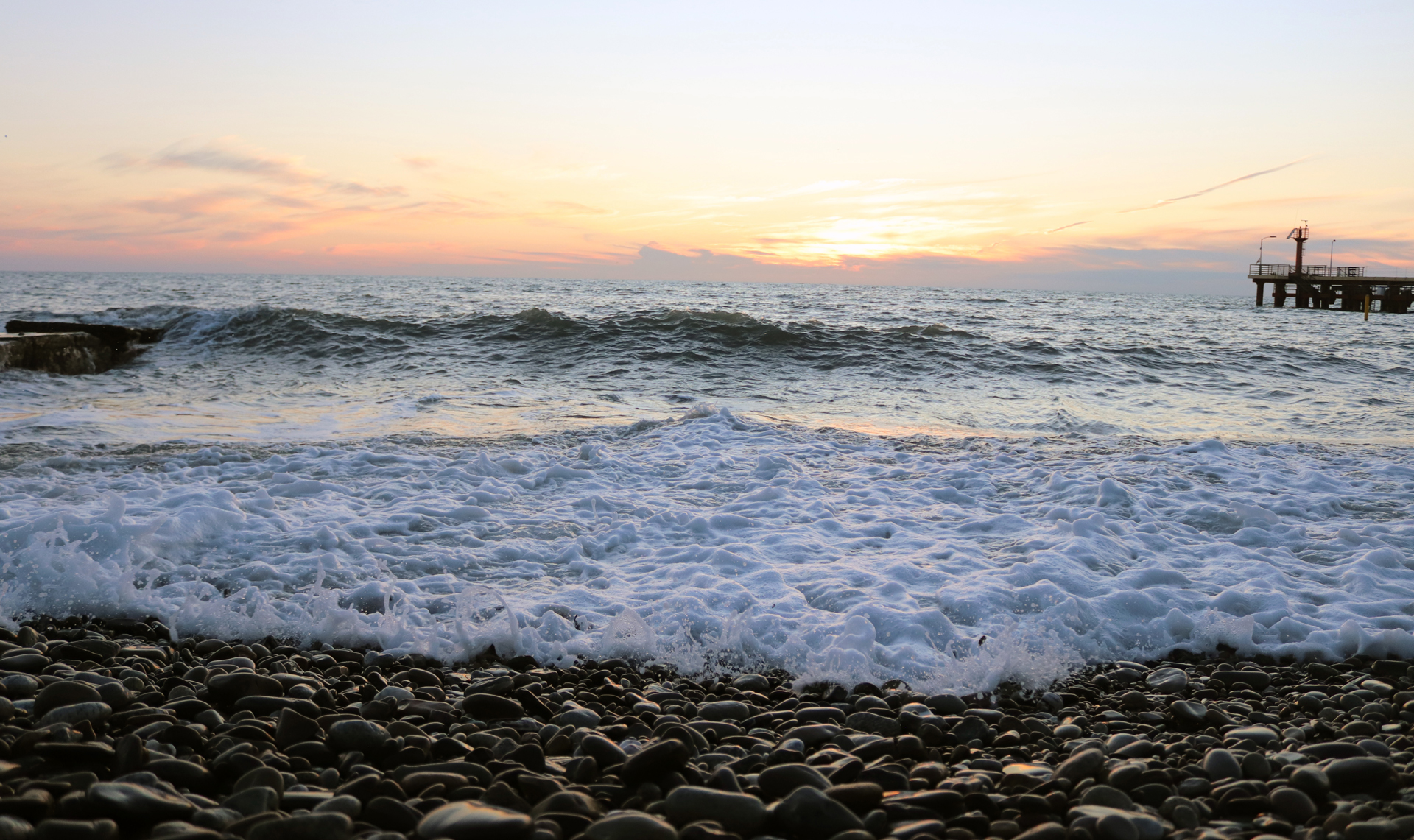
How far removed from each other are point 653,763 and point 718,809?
294mm

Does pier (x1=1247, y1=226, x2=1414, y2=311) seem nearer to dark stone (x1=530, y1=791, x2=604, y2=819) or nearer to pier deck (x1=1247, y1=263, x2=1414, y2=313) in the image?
pier deck (x1=1247, y1=263, x2=1414, y2=313)

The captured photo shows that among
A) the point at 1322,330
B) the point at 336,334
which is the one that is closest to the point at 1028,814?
the point at 336,334

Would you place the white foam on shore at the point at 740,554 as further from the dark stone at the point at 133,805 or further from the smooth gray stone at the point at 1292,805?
the dark stone at the point at 133,805

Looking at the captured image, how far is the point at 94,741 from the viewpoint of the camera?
2.29 metres

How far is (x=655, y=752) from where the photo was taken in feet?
7.41

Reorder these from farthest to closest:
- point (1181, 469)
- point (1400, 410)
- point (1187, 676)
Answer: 1. point (1400, 410)
2. point (1181, 469)
3. point (1187, 676)

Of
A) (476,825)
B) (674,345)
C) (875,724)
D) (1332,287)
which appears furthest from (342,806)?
(1332,287)

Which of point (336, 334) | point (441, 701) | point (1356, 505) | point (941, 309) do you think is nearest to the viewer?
point (441, 701)

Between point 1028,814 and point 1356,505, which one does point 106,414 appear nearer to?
point 1028,814

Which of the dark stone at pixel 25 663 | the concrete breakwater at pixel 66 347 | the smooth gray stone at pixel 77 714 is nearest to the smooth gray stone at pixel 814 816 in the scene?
the smooth gray stone at pixel 77 714

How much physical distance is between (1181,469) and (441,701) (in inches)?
246

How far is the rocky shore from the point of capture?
198 cm

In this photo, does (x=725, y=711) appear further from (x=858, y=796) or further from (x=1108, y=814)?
(x=1108, y=814)

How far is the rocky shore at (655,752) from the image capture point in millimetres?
1982
